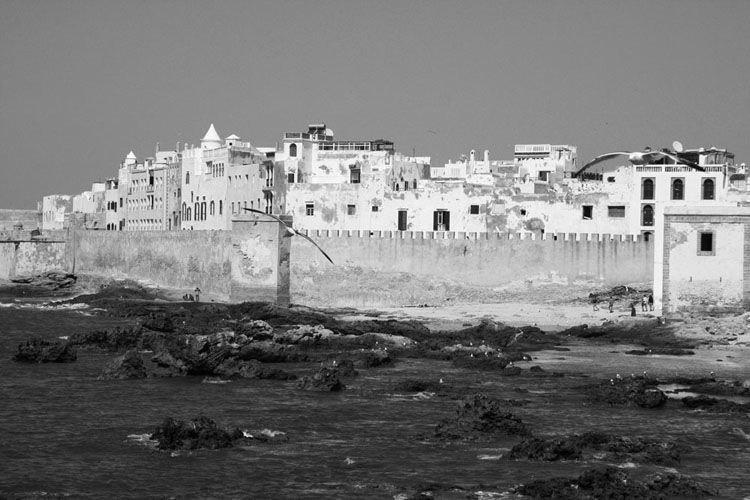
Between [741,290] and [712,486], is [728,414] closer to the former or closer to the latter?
[712,486]

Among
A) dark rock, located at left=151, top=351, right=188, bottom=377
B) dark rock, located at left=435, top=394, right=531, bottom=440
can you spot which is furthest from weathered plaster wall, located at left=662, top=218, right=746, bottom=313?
dark rock, located at left=435, top=394, right=531, bottom=440

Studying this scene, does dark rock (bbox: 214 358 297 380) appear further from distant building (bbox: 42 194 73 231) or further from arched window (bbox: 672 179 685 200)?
distant building (bbox: 42 194 73 231)

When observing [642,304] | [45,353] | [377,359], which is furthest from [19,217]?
[377,359]

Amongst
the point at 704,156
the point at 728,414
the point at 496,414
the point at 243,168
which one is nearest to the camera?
the point at 496,414

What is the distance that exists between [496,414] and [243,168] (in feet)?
121

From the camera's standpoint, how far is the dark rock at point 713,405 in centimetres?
2117

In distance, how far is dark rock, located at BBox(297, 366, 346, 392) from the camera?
24.5 metres

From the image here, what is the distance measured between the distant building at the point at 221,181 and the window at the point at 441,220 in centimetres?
664

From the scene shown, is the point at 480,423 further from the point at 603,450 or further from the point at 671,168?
the point at 671,168

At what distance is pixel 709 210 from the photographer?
3350cm

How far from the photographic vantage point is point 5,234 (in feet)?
209

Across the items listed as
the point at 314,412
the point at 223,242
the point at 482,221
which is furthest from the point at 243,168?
the point at 314,412

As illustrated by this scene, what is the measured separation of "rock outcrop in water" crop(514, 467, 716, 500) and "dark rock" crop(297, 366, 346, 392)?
8868 millimetres

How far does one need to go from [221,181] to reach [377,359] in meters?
30.7
